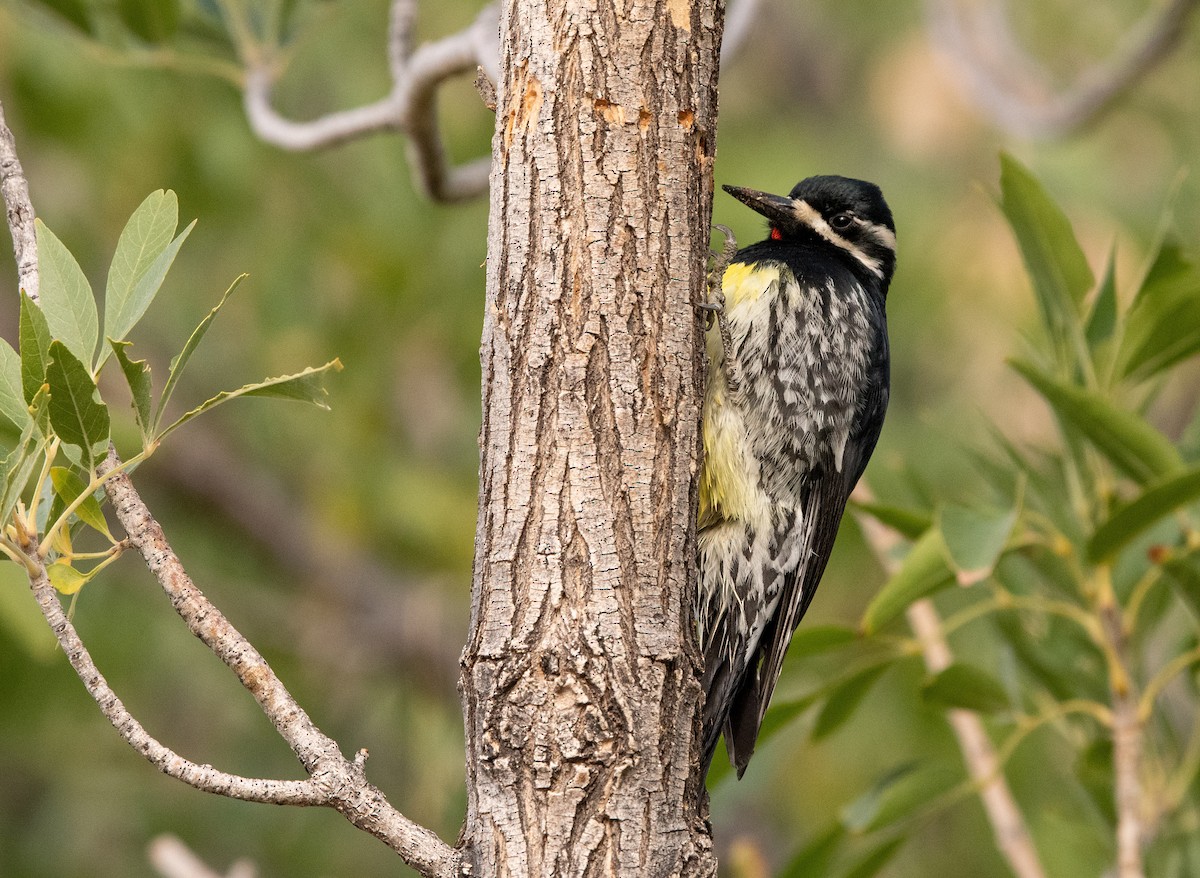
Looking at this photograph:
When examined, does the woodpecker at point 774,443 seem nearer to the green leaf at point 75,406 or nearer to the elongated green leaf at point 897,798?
the elongated green leaf at point 897,798

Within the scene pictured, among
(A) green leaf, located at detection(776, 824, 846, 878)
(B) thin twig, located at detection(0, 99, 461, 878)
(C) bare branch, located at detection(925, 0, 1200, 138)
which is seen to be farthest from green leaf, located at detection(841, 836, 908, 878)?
(C) bare branch, located at detection(925, 0, 1200, 138)

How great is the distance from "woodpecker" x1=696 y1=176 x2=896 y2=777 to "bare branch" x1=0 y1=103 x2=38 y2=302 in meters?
1.58

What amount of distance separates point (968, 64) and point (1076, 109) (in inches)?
25.2

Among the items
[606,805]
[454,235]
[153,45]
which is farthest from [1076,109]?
[606,805]

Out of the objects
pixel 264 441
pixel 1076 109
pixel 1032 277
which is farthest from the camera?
pixel 264 441

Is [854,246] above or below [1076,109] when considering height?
below

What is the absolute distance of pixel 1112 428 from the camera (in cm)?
254

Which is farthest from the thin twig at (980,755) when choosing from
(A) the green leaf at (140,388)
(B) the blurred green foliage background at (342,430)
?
(A) the green leaf at (140,388)

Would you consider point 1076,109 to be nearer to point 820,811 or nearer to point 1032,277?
point 1032,277

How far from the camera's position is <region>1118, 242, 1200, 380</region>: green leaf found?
2.62 metres

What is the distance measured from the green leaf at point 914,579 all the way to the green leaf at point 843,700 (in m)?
0.39

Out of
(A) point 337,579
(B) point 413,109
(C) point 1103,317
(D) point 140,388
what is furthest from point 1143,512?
(A) point 337,579

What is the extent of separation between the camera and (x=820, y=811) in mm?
6191

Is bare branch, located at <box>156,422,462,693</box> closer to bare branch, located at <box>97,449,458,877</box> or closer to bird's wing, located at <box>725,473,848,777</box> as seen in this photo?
bird's wing, located at <box>725,473,848,777</box>
